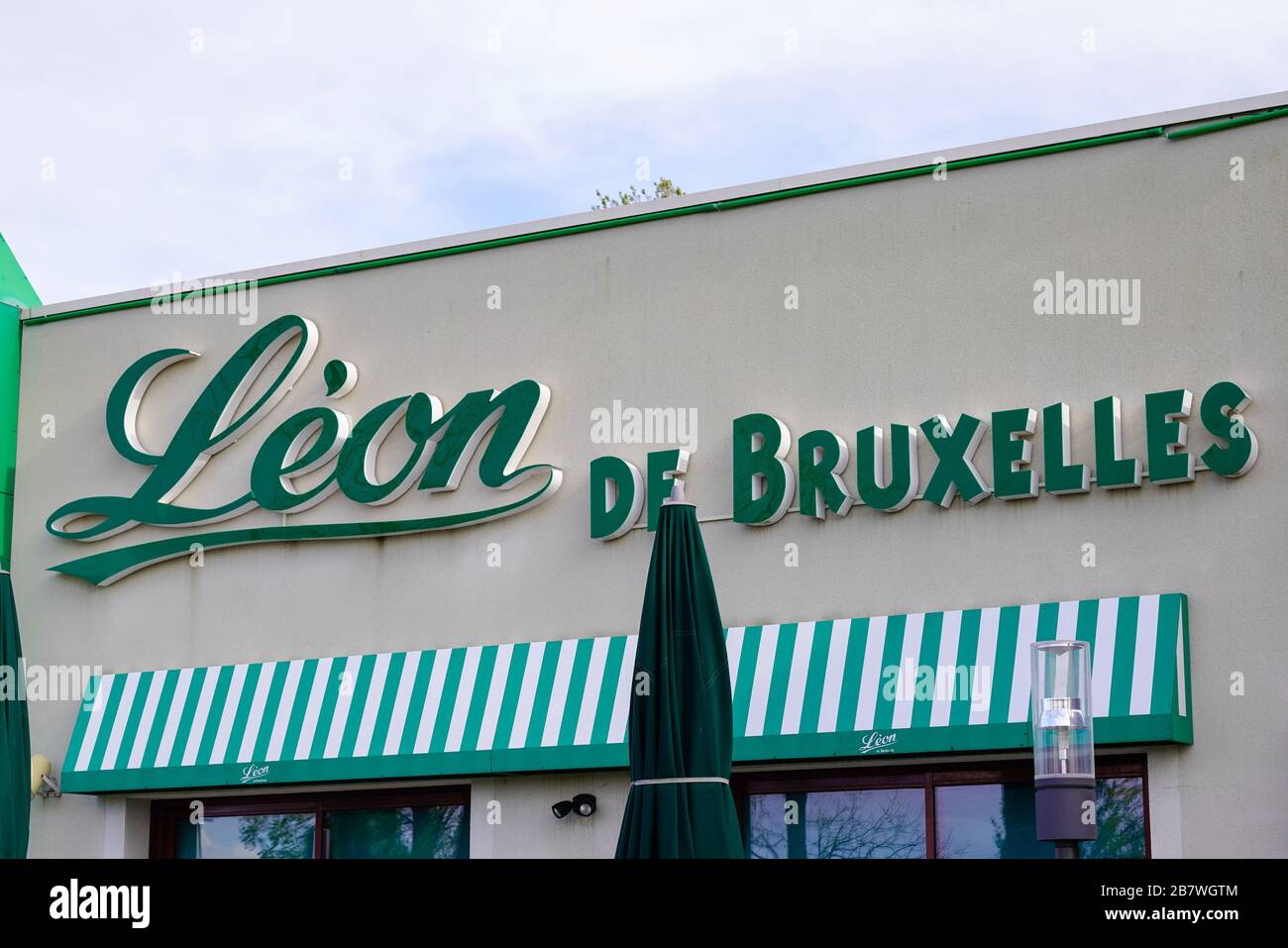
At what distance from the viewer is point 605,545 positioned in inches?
551

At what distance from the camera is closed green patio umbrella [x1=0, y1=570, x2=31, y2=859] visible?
11.9m

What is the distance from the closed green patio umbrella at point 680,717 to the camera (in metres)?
9.63

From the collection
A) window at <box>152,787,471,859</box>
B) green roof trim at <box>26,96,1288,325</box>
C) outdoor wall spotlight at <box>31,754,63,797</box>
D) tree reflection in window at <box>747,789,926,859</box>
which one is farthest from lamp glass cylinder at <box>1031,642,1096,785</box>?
outdoor wall spotlight at <box>31,754,63,797</box>

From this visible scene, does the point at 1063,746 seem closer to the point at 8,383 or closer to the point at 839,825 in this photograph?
the point at 839,825

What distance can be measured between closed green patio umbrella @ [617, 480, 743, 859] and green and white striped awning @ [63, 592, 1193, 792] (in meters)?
2.63

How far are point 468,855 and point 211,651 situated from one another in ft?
11.0

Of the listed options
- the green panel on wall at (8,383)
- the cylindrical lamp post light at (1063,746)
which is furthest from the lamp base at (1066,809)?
the green panel on wall at (8,383)

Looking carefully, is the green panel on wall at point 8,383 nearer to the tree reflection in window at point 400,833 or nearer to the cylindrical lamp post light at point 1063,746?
the tree reflection in window at point 400,833

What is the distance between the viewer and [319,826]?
1468 cm

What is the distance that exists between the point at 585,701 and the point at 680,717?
141 inches

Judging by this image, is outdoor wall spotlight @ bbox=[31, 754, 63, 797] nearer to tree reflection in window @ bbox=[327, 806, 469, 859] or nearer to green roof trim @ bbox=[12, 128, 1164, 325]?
tree reflection in window @ bbox=[327, 806, 469, 859]

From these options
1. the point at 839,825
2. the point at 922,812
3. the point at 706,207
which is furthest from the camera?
the point at 706,207

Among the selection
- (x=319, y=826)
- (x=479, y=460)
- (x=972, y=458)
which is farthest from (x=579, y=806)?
(x=972, y=458)
